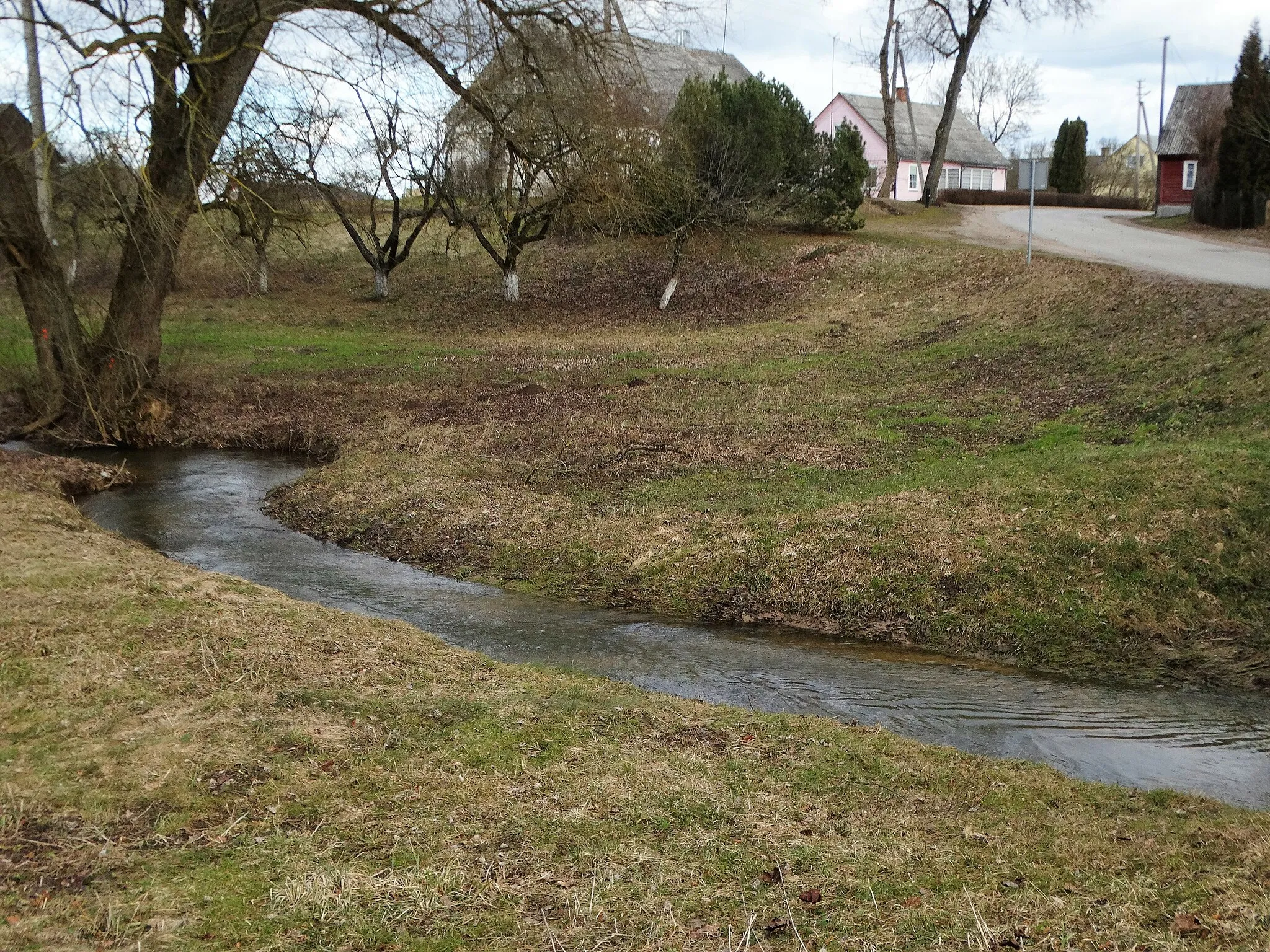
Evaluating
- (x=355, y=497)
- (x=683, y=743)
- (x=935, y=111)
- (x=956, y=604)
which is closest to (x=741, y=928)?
(x=683, y=743)

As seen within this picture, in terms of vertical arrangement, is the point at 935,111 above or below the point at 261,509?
above

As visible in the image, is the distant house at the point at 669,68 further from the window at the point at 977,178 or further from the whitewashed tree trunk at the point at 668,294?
the window at the point at 977,178

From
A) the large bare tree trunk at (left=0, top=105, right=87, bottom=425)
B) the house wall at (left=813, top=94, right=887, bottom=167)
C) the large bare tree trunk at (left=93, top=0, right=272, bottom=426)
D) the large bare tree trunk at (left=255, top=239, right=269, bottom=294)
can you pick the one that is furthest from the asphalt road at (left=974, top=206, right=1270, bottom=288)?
the house wall at (left=813, top=94, right=887, bottom=167)

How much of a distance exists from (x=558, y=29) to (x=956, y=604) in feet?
35.3

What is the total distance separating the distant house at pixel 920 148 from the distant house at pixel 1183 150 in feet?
69.3

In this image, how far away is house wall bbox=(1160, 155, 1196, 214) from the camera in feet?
132

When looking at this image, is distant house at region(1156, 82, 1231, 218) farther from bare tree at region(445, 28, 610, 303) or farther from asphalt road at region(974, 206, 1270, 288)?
bare tree at region(445, 28, 610, 303)

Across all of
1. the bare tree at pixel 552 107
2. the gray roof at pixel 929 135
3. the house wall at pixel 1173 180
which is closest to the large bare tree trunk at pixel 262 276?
the bare tree at pixel 552 107

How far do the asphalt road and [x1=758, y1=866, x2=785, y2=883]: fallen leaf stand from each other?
57.1 ft

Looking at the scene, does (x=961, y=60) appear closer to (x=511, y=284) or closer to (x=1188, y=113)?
(x=1188, y=113)

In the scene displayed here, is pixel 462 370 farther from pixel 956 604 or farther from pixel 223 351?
pixel 956 604

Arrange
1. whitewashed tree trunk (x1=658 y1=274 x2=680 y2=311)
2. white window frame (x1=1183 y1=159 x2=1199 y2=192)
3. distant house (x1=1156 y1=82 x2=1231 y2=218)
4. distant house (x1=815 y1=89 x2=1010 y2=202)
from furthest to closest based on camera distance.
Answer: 1. distant house (x1=815 y1=89 x2=1010 y2=202)
2. white window frame (x1=1183 y1=159 x2=1199 y2=192)
3. distant house (x1=1156 y1=82 x2=1231 y2=218)
4. whitewashed tree trunk (x1=658 y1=274 x2=680 y2=311)

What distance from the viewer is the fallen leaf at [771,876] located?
4.45 m

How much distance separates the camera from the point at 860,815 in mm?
5242
